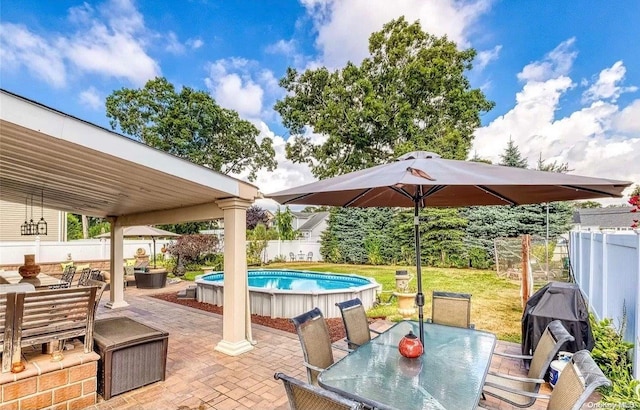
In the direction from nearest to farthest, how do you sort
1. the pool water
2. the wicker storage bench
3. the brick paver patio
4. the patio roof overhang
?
1. the patio roof overhang
2. the brick paver patio
3. the wicker storage bench
4. the pool water

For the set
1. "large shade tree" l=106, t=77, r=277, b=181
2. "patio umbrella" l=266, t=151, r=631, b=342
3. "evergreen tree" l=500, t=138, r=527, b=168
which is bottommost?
"patio umbrella" l=266, t=151, r=631, b=342

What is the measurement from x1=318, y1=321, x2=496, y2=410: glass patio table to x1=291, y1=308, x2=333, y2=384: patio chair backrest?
30cm

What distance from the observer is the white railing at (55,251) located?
456 inches

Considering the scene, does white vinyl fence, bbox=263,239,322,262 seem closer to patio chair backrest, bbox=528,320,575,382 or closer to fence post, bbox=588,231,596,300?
fence post, bbox=588,231,596,300

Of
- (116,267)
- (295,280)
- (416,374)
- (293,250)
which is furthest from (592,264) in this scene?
(293,250)

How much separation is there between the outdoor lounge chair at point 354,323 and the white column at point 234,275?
210cm

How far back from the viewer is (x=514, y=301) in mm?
8406

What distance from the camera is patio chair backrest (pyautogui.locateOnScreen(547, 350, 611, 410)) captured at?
A: 5.04ft

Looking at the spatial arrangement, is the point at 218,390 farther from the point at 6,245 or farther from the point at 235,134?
the point at 235,134

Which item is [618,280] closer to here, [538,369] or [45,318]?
[538,369]

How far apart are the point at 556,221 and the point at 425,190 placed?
14.4m

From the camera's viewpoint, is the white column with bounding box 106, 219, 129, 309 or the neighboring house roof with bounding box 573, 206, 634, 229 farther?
the neighboring house roof with bounding box 573, 206, 634, 229

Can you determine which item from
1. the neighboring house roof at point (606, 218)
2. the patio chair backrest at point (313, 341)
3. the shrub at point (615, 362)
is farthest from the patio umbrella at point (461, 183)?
the neighboring house roof at point (606, 218)

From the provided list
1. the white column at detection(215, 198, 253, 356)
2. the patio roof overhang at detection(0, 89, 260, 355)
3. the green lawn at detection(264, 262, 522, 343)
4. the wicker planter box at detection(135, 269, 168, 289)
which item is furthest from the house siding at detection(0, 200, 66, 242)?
the green lawn at detection(264, 262, 522, 343)
